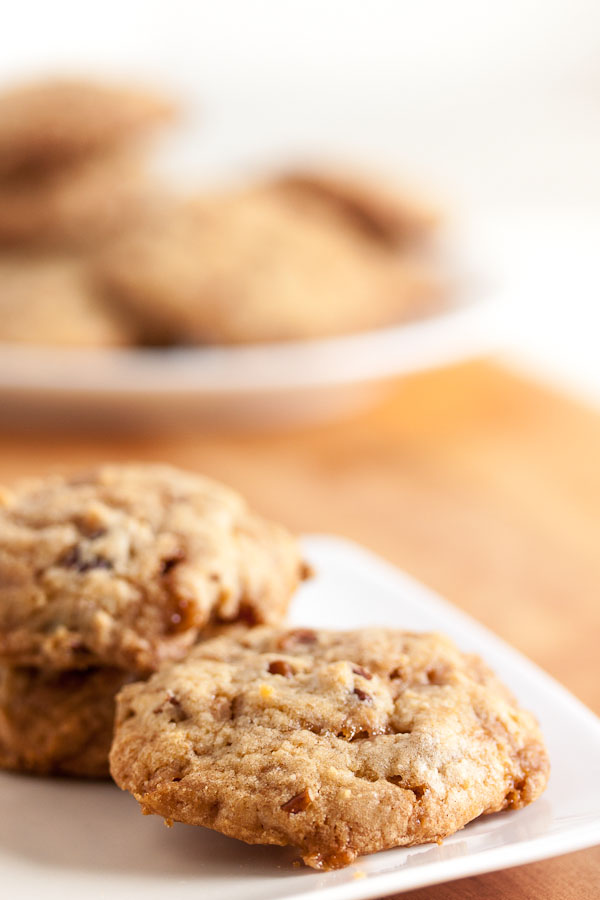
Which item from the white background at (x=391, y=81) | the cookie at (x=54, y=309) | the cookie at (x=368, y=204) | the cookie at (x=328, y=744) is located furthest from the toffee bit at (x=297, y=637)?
the white background at (x=391, y=81)

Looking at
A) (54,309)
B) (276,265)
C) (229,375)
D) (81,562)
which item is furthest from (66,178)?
(81,562)

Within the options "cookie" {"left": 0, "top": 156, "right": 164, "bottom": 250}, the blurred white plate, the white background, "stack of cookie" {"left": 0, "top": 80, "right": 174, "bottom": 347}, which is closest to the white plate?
the blurred white plate

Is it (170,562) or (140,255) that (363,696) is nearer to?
(170,562)

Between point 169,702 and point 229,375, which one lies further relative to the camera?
point 229,375

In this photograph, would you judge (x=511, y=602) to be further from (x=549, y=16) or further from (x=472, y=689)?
(x=549, y=16)

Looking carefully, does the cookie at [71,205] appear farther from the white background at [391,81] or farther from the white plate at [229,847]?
the white background at [391,81]
